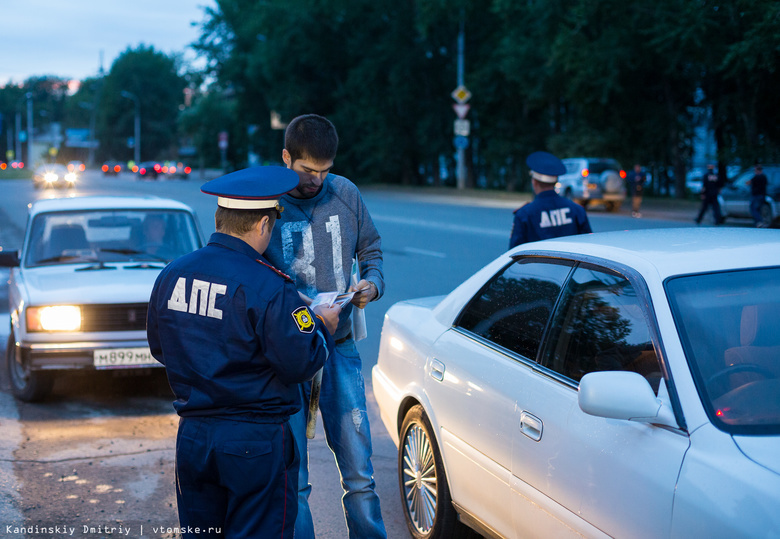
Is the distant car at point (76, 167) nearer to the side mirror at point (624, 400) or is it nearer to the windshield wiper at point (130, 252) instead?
the windshield wiper at point (130, 252)

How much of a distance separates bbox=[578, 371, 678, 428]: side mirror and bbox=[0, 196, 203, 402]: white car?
4343mm

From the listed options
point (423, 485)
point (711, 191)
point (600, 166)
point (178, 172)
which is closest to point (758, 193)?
point (711, 191)

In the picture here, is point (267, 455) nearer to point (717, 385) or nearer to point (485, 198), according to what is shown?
point (717, 385)

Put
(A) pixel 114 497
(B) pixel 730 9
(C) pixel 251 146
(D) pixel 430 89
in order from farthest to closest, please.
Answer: (C) pixel 251 146 → (D) pixel 430 89 → (B) pixel 730 9 → (A) pixel 114 497

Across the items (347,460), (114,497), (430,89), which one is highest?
(430,89)

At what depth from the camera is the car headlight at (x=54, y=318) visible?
243 inches

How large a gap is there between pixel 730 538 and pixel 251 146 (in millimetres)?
63534

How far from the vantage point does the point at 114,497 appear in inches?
182

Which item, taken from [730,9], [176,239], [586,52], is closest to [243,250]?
[176,239]

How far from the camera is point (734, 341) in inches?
108

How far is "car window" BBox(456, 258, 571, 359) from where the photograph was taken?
3383 millimetres

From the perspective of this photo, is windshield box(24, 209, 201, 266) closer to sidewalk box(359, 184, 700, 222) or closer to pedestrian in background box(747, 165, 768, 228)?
pedestrian in background box(747, 165, 768, 228)

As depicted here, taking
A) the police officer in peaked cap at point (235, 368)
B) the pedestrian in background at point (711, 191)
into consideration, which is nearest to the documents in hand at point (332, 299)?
the police officer in peaked cap at point (235, 368)

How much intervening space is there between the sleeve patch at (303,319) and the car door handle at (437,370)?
133cm
